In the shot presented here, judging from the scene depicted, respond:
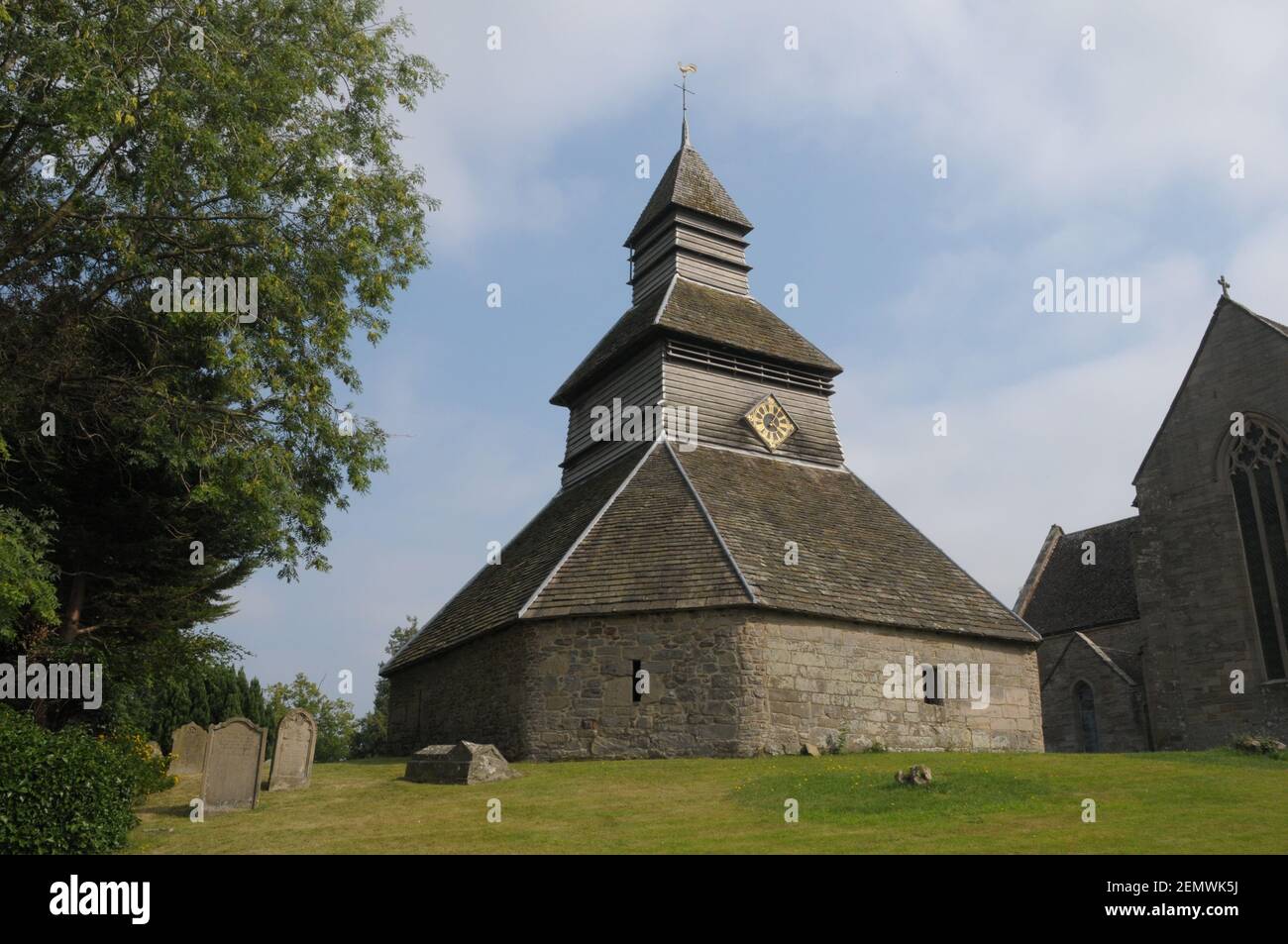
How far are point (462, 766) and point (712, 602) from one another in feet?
18.8

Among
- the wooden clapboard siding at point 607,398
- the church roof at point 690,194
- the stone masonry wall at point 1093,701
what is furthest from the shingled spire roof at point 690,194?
the stone masonry wall at point 1093,701

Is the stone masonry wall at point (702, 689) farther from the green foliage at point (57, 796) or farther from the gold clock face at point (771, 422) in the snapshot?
the green foliage at point (57, 796)

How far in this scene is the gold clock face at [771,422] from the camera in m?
25.4

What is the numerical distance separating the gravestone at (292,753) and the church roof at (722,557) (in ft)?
15.7

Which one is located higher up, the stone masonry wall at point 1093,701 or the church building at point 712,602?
the church building at point 712,602

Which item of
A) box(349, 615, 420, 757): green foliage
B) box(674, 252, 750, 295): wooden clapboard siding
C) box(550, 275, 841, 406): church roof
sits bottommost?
box(349, 615, 420, 757): green foliage

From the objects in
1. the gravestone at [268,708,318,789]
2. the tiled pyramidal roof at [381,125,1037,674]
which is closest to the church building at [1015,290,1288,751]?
the tiled pyramidal roof at [381,125,1037,674]

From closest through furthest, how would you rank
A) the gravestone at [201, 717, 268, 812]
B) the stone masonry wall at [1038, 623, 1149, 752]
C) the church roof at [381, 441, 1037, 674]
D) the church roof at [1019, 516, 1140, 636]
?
the gravestone at [201, 717, 268, 812] < the church roof at [381, 441, 1037, 674] < the stone masonry wall at [1038, 623, 1149, 752] < the church roof at [1019, 516, 1140, 636]

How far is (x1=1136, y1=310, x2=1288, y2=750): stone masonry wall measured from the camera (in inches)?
1049

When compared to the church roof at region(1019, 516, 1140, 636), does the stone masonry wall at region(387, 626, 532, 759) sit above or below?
below

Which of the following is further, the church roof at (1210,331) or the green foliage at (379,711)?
the green foliage at (379,711)

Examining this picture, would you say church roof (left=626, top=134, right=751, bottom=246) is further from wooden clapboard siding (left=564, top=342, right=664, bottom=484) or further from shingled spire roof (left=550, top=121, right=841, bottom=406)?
wooden clapboard siding (left=564, top=342, right=664, bottom=484)

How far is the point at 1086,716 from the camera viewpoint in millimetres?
29375

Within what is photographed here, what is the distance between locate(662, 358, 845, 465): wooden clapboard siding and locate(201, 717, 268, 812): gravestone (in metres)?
14.2
